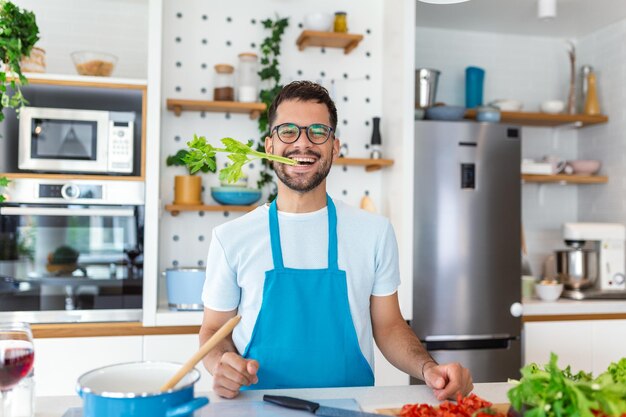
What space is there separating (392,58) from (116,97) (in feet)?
4.85

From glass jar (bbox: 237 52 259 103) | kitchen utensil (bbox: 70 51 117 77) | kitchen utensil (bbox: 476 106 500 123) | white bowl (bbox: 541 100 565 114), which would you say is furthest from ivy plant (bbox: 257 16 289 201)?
white bowl (bbox: 541 100 565 114)

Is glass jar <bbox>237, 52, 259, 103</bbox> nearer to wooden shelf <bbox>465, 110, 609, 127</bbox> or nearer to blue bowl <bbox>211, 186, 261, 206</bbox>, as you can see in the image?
blue bowl <bbox>211, 186, 261, 206</bbox>

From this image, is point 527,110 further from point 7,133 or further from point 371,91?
point 7,133

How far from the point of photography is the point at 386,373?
317 cm

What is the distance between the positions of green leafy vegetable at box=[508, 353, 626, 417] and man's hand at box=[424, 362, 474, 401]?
31 cm

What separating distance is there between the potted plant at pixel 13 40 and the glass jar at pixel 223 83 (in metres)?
0.93

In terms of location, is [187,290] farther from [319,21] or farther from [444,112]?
[444,112]

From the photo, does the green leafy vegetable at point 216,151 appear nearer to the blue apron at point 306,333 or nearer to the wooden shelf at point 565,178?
the blue apron at point 306,333

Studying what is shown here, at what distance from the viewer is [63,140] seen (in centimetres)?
289

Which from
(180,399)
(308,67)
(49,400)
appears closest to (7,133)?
(308,67)

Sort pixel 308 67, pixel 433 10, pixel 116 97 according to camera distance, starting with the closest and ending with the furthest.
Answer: pixel 116 97, pixel 308 67, pixel 433 10

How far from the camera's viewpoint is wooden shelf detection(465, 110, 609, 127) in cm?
390

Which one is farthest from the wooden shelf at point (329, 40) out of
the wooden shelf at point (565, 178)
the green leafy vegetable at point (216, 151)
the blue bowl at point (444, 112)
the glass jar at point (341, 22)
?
the green leafy vegetable at point (216, 151)

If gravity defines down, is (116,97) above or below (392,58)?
below
